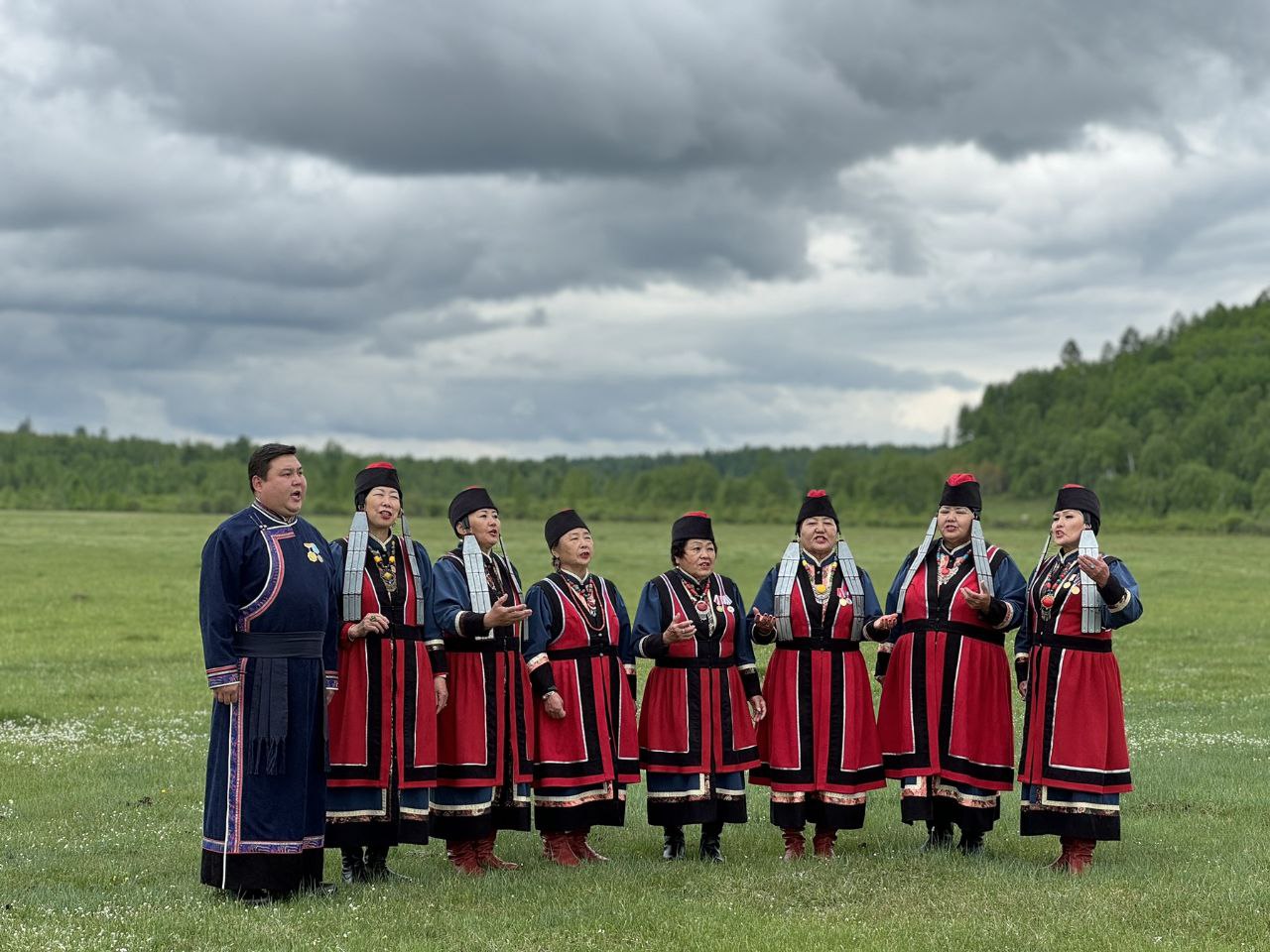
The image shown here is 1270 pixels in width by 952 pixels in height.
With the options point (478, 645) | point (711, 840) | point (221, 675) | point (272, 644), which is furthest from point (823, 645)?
point (221, 675)

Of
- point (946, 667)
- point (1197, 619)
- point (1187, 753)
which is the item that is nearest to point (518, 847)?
point (946, 667)

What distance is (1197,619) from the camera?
31.8 metres

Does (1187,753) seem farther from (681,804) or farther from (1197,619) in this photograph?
(1197,619)

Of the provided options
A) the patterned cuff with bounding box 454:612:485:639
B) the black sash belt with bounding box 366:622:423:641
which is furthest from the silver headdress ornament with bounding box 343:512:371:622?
the patterned cuff with bounding box 454:612:485:639

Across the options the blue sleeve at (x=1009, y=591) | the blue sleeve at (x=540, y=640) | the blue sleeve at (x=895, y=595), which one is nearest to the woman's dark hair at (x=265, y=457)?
the blue sleeve at (x=540, y=640)

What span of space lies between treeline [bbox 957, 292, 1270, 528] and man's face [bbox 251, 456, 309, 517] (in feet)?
351

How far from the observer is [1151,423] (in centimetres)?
15675

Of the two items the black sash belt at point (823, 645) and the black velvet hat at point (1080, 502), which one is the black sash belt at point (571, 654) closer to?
the black sash belt at point (823, 645)

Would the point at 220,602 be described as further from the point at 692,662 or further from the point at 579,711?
the point at 692,662

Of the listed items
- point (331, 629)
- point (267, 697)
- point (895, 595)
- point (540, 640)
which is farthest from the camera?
point (895, 595)

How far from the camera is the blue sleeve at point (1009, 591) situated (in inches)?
380

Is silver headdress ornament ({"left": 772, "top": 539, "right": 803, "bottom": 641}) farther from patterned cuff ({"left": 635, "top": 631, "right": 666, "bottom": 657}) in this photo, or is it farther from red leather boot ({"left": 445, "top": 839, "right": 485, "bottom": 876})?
red leather boot ({"left": 445, "top": 839, "right": 485, "bottom": 876})

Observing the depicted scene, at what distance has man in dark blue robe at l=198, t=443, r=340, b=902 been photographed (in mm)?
8383

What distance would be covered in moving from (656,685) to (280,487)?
119 inches
